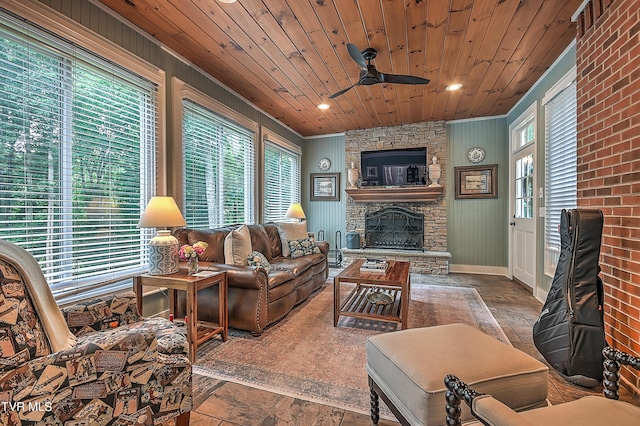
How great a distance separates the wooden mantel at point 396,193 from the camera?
5.29 m

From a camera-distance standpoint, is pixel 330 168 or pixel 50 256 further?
pixel 330 168

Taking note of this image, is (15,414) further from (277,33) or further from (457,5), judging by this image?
(457,5)

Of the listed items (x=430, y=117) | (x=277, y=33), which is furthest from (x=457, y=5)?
(x=430, y=117)

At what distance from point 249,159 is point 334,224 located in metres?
2.56

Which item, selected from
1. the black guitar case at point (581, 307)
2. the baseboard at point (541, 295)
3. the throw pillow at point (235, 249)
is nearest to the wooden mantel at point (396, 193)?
the baseboard at point (541, 295)

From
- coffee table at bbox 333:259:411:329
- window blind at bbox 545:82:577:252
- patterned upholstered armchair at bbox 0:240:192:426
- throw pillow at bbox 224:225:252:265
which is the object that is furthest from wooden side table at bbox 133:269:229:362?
window blind at bbox 545:82:577:252

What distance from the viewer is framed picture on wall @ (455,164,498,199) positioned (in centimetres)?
509

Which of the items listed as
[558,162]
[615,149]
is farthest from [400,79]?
[558,162]

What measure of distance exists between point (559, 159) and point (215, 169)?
411cm

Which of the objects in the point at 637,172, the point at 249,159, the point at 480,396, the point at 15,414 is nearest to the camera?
the point at 480,396

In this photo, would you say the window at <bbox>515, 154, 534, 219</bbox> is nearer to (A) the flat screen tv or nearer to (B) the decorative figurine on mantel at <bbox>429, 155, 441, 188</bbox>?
(B) the decorative figurine on mantel at <bbox>429, 155, 441, 188</bbox>

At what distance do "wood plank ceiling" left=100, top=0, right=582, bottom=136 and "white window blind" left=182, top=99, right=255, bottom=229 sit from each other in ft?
1.85

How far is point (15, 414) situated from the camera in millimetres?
958

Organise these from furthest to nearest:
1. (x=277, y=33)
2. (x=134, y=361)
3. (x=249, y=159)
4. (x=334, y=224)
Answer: (x=334, y=224) → (x=249, y=159) → (x=277, y=33) → (x=134, y=361)
